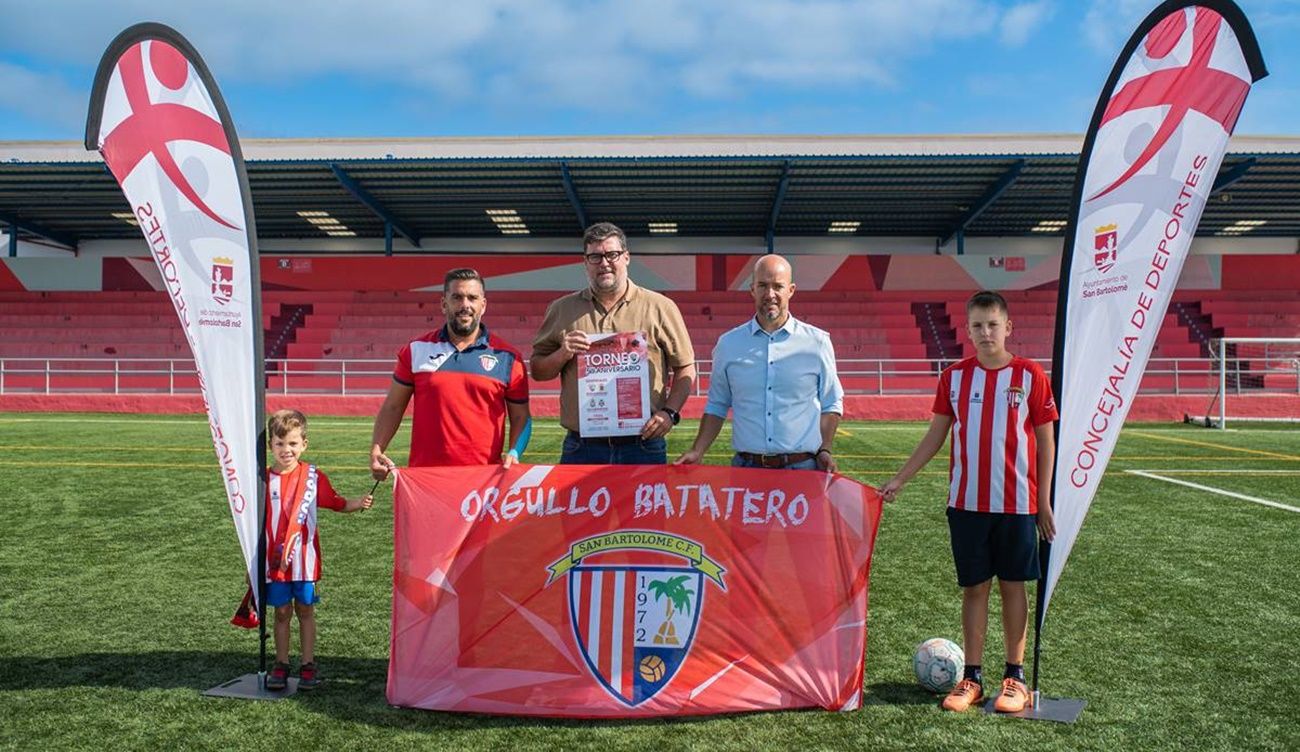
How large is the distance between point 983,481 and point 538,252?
81.2 ft

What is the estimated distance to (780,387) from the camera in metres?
3.73

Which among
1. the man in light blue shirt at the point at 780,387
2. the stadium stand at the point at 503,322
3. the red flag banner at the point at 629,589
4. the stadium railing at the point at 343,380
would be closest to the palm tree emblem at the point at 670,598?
the red flag banner at the point at 629,589

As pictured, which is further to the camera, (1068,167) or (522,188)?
(522,188)

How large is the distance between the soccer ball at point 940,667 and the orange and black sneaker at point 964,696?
0.05 metres

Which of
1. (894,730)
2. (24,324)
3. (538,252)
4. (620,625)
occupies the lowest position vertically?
(894,730)

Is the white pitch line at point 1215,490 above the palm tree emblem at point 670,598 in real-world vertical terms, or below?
below

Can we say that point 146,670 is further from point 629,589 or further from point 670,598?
point 670,598

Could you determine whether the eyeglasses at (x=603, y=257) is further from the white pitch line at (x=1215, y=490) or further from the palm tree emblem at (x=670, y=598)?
the white pitch line at (x=1215, y=490)

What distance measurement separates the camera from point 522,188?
74.1 feet

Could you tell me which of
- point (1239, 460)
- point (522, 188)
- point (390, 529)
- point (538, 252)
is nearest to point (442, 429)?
point (390, 529)

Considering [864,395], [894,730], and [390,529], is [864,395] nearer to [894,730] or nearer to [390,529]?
[390,529]

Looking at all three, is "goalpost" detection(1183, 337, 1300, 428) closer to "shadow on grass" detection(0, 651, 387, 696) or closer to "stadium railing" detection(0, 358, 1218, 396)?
"stadium railing" detection(0, 358, 1218, 396)

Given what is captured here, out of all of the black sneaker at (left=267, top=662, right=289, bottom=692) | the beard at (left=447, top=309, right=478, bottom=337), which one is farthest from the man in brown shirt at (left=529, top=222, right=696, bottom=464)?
the black sneaker at (left=267, top=662, right=289, bottom=692)

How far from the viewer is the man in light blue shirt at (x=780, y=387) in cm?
372
